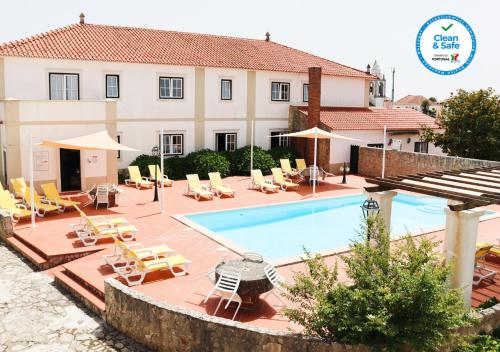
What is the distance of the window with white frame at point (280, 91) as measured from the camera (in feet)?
100

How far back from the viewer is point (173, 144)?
27172 mm

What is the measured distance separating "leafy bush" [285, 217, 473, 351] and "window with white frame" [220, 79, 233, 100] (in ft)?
71.4

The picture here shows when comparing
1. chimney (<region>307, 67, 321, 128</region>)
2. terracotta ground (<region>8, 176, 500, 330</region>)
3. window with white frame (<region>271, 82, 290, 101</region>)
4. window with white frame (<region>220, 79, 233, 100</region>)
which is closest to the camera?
terracotta ground (<region>8, 176, 500, 330</region>)

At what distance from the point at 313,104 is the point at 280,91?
3.14 meters

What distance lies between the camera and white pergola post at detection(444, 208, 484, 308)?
8.80 meters

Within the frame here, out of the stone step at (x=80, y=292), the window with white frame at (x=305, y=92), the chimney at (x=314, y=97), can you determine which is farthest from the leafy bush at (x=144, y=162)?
the stone step at (x=80, y=292)

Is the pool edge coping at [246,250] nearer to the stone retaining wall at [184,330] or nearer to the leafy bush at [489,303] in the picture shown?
the leafy bush at [489,303]

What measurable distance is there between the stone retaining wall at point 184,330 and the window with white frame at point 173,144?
17663 millimetres

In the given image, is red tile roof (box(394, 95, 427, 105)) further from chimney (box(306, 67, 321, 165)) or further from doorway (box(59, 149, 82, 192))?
doorway (box(59, 149, 82, 192))

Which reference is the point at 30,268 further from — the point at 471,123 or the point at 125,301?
the point at 471,123

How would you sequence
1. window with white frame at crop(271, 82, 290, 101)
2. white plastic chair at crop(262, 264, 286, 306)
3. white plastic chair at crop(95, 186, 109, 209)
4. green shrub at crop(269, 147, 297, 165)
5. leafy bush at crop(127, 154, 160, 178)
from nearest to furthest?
white plastic chair at crop(262, 264, 286, 306)
white plastic chair at crop(95, 186, 109, 209)
leafy bush at crop(127, 154, 160, 178)
green shrub at crop(269, 147, 297, 165)
window with white frame at crop(271, 82, 290, 101)

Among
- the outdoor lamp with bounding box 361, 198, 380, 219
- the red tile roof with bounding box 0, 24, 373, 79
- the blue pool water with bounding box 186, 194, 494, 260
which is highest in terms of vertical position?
the red tile roof with bounding box 0, 24, 373, 79

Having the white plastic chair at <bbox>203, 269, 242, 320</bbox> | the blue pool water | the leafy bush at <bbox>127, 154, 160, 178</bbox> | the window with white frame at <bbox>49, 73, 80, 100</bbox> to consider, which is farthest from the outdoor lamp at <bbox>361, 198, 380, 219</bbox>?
the window with white frame at <bbox>49, 73, 80, 100</bbox>

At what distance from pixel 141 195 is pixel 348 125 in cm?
1340
